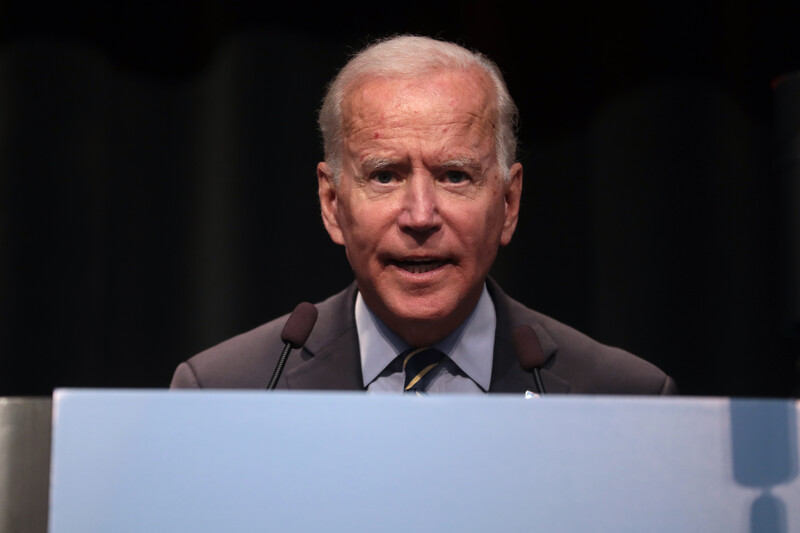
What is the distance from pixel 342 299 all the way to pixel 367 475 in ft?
3.48

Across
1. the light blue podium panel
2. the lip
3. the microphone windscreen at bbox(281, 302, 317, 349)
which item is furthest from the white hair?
the light blue podium panel

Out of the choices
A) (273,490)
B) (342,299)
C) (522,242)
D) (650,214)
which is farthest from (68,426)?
(650,214)

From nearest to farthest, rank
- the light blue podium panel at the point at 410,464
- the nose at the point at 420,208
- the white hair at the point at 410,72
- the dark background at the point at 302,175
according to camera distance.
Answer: the light blue podium panel at the point at 410,464 < the nose at the point at 420,208 < the white hair at the point at 410,72 < the dark background at the point at 302,175

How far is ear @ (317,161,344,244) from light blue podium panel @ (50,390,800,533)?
3.52ft

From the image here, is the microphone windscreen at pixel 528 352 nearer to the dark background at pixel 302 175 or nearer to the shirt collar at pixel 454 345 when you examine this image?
the shirt collar at pixel 454 345

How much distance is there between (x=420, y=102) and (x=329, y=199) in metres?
0.29

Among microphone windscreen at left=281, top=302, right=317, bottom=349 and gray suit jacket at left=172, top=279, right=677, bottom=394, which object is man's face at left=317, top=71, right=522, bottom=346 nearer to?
gray suit jacket at left=172, top=279, right=677, bottom=394

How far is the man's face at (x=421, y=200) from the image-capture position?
4.99ft

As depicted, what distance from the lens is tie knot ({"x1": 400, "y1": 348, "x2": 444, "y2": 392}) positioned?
152 cm

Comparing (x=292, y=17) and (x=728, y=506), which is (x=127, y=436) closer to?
(x=728, y=506)

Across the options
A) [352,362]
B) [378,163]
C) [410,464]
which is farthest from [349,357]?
[410,464]

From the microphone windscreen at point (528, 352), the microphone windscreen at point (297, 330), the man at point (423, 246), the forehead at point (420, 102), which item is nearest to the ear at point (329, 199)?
the man at point (423, 246)

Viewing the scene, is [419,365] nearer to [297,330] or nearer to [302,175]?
[297,330]

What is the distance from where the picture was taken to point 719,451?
0.63 meters
